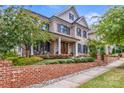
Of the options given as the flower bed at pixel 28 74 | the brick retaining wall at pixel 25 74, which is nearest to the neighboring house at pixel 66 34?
the flower bed at pixel 28 74

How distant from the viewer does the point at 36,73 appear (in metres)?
8.37

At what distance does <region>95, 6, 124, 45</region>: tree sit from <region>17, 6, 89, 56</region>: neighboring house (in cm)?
678

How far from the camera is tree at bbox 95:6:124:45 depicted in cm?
1292

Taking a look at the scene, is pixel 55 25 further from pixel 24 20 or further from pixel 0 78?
pixel 0 78

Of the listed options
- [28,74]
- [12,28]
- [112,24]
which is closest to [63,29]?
[112,24]

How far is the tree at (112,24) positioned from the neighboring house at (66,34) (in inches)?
267

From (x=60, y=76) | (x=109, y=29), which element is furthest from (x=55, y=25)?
(x=60, y=76)

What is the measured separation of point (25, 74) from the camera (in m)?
7.77

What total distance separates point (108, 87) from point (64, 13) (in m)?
17.2

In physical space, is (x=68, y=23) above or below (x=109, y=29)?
above

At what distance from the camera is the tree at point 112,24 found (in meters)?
12.9
